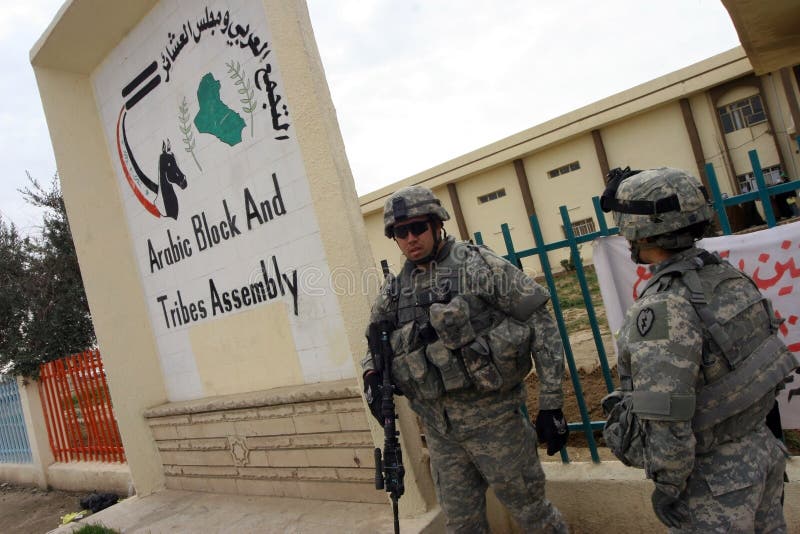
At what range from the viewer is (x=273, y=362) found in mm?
3939

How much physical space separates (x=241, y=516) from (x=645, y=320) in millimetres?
3232

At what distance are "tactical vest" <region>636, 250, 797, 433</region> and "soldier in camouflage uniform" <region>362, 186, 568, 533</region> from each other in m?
0.71

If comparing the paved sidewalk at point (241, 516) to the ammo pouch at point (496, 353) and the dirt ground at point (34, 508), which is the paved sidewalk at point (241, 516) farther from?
the dirt ground at point (34, 508)

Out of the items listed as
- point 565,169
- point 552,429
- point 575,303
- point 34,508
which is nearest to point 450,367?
point 552,429

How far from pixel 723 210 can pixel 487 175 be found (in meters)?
18.8

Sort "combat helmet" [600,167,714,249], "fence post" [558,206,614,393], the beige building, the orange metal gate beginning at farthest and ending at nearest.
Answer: the beige building
the orange metal gate
"fence post" [558,206,614,393]
"combat helmet" [600,167,714,249]

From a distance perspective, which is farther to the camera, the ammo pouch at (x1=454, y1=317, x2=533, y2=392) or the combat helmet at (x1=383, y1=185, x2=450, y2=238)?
the combat helmet at (x1=383, y1=185, x2=450, y2=238)

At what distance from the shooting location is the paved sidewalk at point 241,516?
313cm

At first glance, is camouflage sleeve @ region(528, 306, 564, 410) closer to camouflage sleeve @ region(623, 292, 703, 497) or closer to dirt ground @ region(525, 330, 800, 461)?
camouflage sleeve @ region(623, 292, 703, 497)

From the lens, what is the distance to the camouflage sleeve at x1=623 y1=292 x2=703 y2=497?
1460 millimetres

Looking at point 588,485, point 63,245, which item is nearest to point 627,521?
point 588,485

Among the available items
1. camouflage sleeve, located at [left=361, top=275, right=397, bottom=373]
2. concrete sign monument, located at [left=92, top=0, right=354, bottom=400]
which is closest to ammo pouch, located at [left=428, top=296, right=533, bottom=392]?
camouflage sleeve, located at [left=361, top=275, right=397, bottom=373]

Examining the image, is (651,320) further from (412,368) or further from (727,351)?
(412,368)

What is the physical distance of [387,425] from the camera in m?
2.27
